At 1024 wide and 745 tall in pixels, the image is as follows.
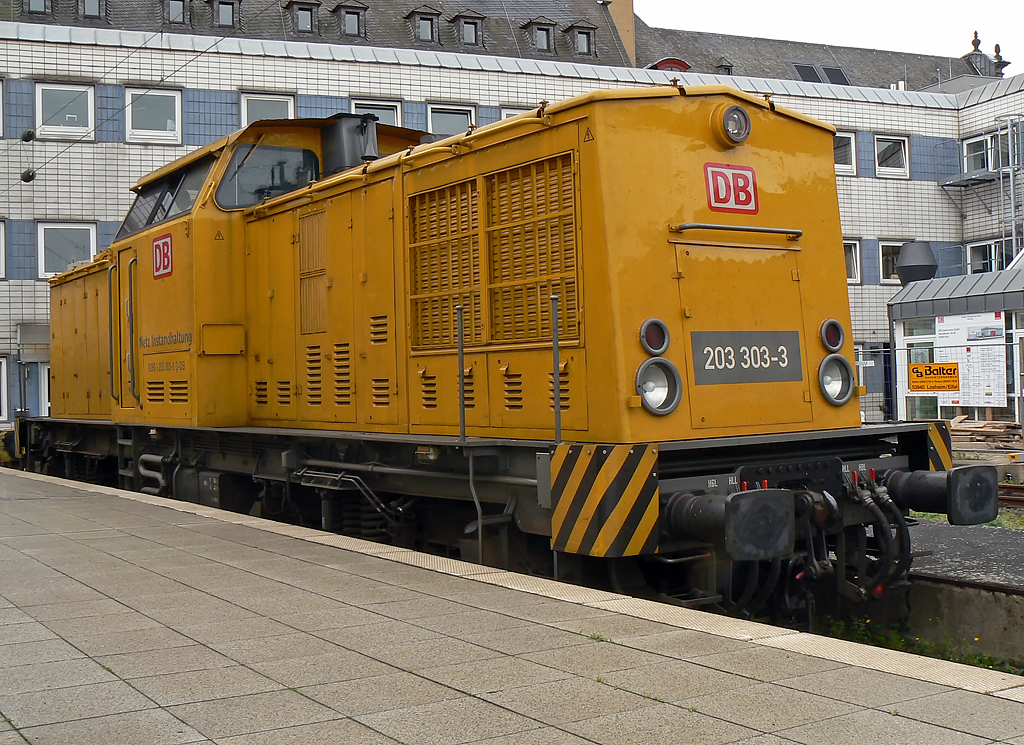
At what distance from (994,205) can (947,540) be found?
22072 millimetres

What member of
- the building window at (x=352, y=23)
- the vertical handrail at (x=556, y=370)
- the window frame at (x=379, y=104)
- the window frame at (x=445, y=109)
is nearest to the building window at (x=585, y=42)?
the building window at (x=352, y=23)

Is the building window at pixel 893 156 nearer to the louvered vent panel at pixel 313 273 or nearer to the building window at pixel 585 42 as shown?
the building window at pixel 585 42

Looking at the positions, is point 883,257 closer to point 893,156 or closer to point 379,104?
point 893,156

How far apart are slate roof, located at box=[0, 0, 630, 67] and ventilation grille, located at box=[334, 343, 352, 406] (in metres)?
19.4

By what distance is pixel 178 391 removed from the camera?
908 centimetres

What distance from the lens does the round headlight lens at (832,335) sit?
21.1ft

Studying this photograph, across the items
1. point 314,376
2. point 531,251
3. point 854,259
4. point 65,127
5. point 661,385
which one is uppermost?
point 65,127

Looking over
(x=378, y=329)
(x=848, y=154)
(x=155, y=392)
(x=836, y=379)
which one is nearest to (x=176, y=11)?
(x=848, y=154)

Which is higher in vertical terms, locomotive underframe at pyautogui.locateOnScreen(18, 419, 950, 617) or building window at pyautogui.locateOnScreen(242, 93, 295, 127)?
building window at pyautogui.locateOnScreen(242, 93, 295, 127)

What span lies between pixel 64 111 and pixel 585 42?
14.7m

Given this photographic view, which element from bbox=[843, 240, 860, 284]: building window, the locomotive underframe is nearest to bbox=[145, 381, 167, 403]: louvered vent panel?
the locomotive underframe

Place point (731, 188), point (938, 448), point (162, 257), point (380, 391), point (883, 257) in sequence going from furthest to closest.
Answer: point (883, 257), point (162, 257), point (380, 391), point (938, 448), point (731, 188)

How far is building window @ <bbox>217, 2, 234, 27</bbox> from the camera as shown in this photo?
2555 cm

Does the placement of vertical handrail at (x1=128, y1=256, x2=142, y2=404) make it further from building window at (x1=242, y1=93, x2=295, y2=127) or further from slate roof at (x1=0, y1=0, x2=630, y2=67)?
slate roof at (x1=0, y1=0, x2=630, y2=67)
